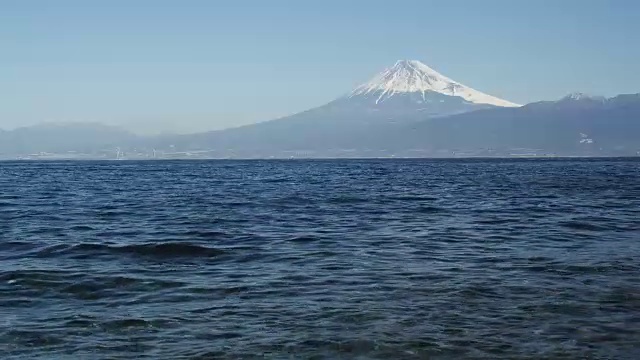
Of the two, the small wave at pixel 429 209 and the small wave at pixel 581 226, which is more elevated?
the small wave at pixel 581 226

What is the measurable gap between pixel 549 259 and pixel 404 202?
2103 cm

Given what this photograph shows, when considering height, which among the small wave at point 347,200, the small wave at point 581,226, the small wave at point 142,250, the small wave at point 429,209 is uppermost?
the small wave at point 142,250

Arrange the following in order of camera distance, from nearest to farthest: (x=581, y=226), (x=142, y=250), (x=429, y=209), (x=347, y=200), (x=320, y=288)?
(x=320, y=288)
(x=142, y=250)
(x=581, y=226)
(x=429, y=209)
(x=347, y=200)

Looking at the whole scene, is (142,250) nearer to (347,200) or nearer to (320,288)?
(320,288)

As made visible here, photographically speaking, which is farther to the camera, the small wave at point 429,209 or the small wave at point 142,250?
the small wave at point 429,209

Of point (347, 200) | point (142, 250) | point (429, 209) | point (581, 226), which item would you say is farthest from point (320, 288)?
point (347, 200)

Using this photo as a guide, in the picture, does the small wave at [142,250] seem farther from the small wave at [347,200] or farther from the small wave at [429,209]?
the small wave at [347,200]

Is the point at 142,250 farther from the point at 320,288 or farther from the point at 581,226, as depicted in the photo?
the point at 581,226

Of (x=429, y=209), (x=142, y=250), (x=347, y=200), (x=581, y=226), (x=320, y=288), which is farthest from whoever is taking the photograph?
(x=347, y=200)

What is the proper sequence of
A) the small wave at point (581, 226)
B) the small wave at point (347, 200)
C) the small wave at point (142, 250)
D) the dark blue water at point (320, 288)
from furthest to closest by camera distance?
1. the small wave at point (347, 200)
2. the small wave at point (581, 226)
3. the small wave at point (142, 250)
4. the dark blue water at point (320, 288)

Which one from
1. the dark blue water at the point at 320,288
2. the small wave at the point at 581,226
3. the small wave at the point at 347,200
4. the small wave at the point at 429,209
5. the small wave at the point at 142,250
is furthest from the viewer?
the small wave at the point at 347,200

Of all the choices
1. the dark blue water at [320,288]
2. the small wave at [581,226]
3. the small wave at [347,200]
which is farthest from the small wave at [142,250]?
the small wave at [347,200]

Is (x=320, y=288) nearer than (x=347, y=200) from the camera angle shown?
Yes

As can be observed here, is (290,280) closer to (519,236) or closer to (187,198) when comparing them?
(519,236)
